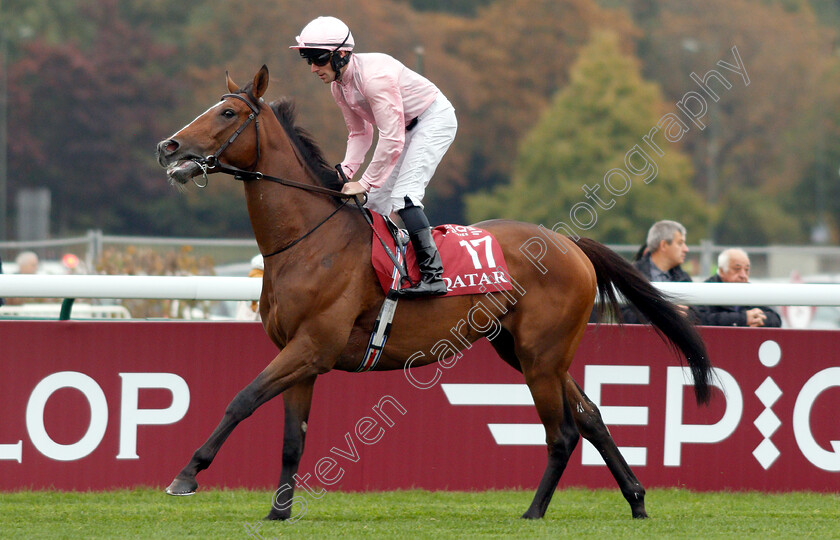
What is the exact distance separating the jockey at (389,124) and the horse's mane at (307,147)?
0.11 m

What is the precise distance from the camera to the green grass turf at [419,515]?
5047mm

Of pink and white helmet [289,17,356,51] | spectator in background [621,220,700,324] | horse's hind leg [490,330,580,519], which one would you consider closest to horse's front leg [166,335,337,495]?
horse's hind leg [490,330,580,519]

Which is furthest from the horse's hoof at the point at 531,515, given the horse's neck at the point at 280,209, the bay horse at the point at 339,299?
the horse's neck at the point at 280,209

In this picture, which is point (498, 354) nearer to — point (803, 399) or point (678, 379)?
point (678, 379)

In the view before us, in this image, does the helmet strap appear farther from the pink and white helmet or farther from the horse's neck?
the horse's neck

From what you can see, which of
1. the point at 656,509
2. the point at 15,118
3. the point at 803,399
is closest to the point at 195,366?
the point at 656,509

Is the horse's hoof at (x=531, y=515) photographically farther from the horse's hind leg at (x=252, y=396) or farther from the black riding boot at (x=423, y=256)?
the horse's hind leg at (x=252, y=396)

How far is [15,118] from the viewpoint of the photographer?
135 ft

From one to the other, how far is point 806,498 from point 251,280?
326cm

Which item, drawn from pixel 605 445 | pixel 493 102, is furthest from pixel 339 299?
pixel 493 102

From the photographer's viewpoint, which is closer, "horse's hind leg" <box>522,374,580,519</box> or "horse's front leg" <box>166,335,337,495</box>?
"horse's front leg" <box>166,335,337,495</box>

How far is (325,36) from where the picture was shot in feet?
17.1

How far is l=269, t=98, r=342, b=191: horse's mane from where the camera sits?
5441mm

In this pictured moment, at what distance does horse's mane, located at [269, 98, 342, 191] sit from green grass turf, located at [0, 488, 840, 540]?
1636 mm
